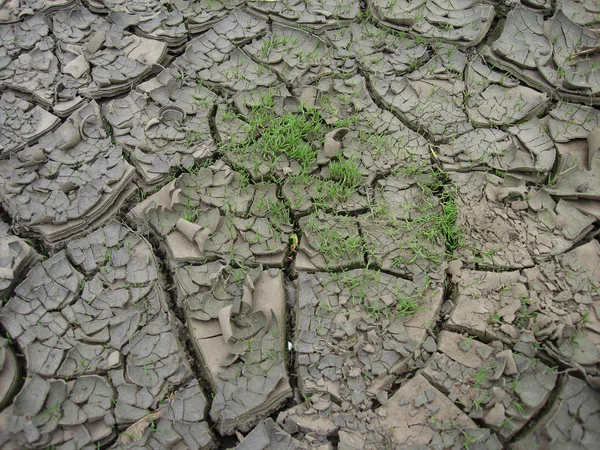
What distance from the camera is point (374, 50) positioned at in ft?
9.99

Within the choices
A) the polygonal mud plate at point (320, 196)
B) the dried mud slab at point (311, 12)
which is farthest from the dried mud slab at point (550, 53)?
the polygonal mud plate at point (320, 196)

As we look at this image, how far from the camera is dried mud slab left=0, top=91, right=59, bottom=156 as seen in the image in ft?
8.80

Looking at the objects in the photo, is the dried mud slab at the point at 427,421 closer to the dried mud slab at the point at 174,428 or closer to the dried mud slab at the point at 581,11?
the dried mud slab at the point at 174,428

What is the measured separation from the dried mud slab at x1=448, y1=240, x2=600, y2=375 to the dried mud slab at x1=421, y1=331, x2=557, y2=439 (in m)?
0.08

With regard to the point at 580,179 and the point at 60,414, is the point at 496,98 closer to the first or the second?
the point at 580,179

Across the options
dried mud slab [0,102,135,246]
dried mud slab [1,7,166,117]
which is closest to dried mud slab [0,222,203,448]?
dried mud slab [0,102,135,246]

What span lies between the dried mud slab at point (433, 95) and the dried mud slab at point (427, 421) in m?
1.32

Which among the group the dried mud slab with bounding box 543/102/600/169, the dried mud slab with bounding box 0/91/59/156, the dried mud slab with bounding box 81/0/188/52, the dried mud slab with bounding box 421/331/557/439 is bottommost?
the dried mud slab with bounding box 421/331/557/439

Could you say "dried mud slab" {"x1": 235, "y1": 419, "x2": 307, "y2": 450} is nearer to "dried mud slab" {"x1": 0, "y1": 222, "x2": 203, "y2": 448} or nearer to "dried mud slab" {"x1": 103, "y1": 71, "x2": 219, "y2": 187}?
"dried mud slab" {"x1": 0, "y1": 222, "x2": 203, "y2": 448}

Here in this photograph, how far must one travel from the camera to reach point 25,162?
2576mm

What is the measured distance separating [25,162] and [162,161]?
0.66 meters

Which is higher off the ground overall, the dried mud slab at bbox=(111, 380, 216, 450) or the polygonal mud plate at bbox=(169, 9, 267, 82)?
the polygonal mud plate at bbox=(169, 9, 267, 82)

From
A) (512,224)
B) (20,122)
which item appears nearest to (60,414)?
(20,122)

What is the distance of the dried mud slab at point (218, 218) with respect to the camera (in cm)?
236
